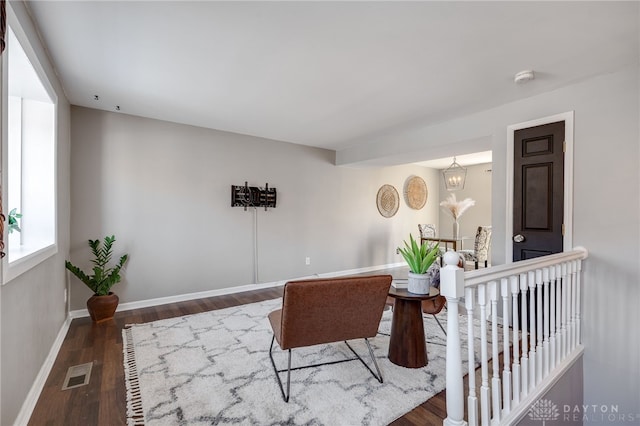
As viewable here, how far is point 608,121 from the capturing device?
98.9 inches

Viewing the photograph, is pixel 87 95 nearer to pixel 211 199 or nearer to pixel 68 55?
pixel 68 55

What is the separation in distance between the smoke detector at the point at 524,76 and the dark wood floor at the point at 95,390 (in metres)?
2.55

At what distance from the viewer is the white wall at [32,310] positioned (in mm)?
1495

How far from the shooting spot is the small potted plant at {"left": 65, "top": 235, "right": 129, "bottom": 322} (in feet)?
10.5

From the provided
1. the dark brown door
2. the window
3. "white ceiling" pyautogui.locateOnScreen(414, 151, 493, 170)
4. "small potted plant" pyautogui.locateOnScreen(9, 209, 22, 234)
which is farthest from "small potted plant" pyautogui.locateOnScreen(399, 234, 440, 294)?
"white ceiling" pyautogui.locateOnScreen(414, 151, 493, 170)

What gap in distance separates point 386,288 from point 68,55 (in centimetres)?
293

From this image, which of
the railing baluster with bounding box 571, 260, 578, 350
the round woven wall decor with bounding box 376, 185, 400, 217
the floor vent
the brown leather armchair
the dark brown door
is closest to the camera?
the brown leather armchair

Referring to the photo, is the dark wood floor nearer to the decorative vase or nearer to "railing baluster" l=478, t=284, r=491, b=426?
"railing baluster" l=478, t=284, r=491, b=426

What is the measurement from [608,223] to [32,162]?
478cm

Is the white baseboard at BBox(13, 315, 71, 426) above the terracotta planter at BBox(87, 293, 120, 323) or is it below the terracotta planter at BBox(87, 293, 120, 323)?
below

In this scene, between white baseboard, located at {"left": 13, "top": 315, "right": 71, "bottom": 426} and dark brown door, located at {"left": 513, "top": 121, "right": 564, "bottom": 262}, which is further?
dark brown door, located at {"left": 513, "top": 121, "right": 564, "bottom": 262}

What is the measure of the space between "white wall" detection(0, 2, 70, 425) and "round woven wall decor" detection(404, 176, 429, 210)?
5931mm

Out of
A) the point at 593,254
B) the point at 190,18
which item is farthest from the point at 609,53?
the point at 190,18

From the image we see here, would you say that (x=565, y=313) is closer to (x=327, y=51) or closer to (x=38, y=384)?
(x=327, y=51)
